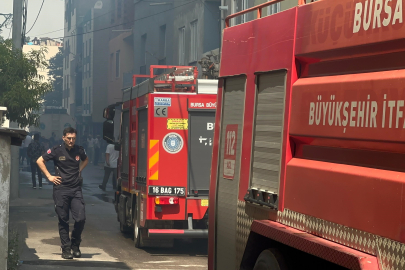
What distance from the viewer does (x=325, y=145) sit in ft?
13.3

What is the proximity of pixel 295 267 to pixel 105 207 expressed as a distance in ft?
47.1

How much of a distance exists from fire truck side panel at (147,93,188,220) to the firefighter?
40.9 inches

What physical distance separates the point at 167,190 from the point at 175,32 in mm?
20280

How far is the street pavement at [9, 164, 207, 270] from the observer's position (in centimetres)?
976

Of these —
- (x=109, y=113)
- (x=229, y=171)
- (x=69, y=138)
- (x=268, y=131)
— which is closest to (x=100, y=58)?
(x=109, y=113)

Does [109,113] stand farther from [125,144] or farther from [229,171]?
[229,171]

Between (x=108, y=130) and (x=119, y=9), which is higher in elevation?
(x=119, y=9)

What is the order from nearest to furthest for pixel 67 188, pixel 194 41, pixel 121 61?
pixel 67 188 → pixel 194 41 → pixel 121 61

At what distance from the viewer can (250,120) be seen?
5.24m

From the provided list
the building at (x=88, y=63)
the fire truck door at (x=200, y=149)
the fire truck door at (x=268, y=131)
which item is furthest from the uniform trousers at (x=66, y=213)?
the building at (x=88, y=63)

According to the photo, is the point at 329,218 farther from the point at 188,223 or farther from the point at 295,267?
the point at 188,223

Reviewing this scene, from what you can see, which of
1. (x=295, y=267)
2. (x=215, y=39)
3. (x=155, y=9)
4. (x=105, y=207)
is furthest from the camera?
(x=155, y=9)

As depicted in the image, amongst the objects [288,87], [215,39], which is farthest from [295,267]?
[215,39]

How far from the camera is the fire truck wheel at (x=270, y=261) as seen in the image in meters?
4.49
